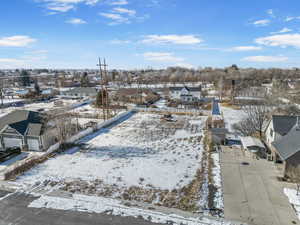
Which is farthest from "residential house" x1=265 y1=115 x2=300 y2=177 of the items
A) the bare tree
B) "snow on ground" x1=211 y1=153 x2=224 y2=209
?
"snow on ground" x1=211 y1=153 x2=224 y2=209

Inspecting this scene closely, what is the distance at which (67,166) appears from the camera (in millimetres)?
14648

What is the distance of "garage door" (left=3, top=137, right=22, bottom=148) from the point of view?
18.3 m

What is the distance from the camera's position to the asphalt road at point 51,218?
891 cm

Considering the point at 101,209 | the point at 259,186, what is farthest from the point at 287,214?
the point at 101,209

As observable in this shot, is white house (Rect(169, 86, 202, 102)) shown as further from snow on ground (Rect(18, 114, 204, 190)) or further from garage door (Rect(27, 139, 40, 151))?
garage door (Rect(27, 139, 40, 151))

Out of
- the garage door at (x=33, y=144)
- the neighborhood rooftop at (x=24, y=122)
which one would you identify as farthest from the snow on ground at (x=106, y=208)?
the neighborhood rooftop at (x=24, y=122)

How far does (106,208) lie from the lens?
9.90 metres

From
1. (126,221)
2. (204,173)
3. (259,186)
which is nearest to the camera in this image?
(126,221)

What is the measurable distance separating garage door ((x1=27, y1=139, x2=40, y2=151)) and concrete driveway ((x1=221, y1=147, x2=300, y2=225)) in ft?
53.6

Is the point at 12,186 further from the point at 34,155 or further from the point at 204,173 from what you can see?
the point at 204,173

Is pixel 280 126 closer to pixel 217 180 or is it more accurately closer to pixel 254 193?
pixel 254 193

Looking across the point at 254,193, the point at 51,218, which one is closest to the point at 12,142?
the point at 51,218

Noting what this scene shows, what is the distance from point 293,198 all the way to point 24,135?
2099 cm

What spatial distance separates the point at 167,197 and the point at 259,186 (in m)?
5.67
